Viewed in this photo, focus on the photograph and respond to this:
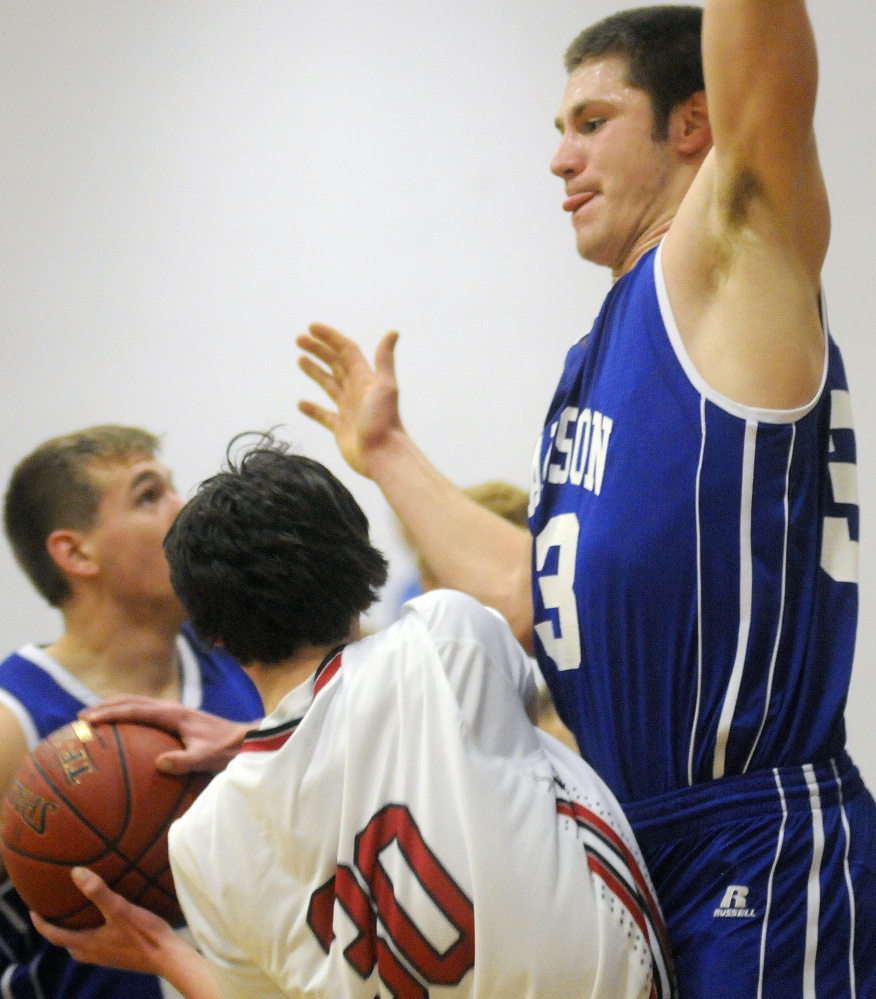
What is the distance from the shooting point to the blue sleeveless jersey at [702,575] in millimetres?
1218

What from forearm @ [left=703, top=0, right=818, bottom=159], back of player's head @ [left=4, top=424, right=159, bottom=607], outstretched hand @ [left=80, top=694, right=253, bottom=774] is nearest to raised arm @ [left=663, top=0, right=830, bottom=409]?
forearm @ [left=703, top=0, right=818, bottom=159]

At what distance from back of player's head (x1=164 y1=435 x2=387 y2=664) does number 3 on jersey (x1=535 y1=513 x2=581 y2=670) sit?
23 cm

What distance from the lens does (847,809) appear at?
4.06 ft

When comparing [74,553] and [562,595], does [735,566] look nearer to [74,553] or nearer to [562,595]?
[562,595]

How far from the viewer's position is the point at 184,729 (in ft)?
5.37

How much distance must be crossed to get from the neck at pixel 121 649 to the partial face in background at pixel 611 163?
3.80 ft

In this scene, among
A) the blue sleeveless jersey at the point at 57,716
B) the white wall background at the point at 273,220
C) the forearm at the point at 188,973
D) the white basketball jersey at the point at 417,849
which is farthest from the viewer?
the white wall background at the point at 273,220

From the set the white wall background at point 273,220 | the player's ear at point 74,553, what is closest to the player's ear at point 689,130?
the player's ear at point 74,553

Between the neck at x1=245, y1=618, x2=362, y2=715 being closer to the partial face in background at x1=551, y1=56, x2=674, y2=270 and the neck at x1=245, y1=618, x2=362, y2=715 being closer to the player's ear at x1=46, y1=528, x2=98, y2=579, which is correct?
the partial face in background at x1=551, y1=56, x2=674, y2=270

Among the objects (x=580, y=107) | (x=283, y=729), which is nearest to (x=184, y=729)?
(x=283, y=729)

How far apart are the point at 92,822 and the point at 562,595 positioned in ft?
2.40

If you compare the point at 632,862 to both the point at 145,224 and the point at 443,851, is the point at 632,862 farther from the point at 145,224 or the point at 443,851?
the point at 145,224

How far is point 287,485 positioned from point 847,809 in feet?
2.50

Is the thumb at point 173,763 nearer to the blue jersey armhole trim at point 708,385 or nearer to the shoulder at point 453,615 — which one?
the shoulder at point 453,615
